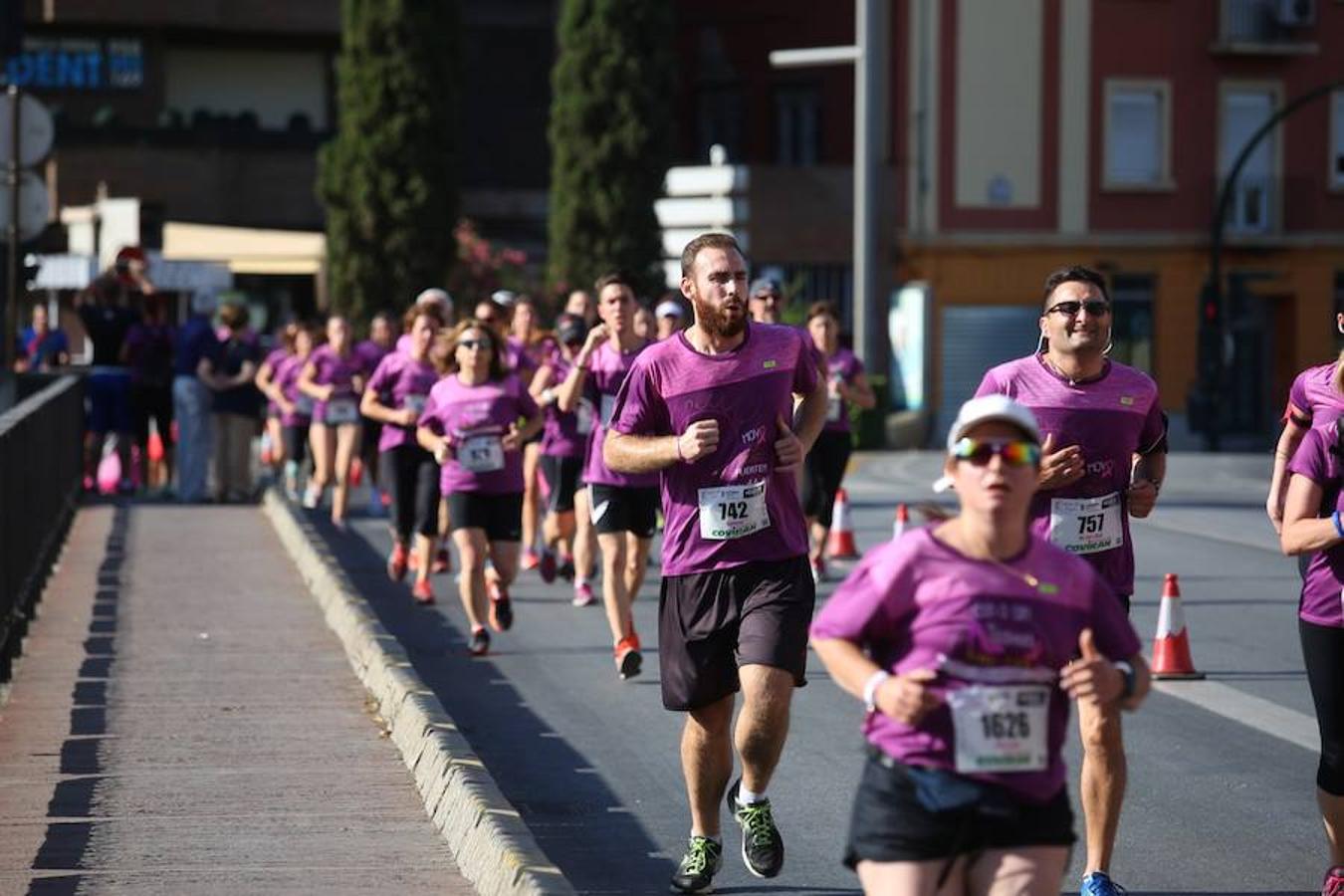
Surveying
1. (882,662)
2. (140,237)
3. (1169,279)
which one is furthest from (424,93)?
(882,662)

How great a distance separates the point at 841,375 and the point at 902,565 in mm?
13802

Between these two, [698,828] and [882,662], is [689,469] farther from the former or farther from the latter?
[882,662]

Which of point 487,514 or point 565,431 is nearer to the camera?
point 487,514

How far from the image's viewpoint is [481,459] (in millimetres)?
14664

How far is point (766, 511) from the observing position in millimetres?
8492

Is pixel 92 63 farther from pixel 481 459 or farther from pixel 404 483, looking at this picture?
pixel 481 459

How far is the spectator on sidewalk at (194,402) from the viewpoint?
25891mm

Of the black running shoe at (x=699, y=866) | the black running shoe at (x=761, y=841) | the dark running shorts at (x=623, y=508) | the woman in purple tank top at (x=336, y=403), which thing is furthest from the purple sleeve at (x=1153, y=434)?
the woman in purple tank top at (x=336, y=403)

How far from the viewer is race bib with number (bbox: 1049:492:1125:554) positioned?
8.54m

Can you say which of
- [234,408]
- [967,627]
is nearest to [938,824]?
[967,627]

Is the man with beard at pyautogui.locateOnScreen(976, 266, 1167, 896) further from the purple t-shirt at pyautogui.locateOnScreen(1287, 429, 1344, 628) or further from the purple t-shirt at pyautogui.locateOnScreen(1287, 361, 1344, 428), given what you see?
the purple t-shirt at pyautogui.locateOnScreen(1287, 429, 1344, 628)

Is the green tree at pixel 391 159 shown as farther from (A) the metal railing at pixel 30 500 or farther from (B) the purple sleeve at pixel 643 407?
(B) the purple sleeve at pixel 643 407

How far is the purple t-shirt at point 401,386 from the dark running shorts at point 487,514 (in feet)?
10.3

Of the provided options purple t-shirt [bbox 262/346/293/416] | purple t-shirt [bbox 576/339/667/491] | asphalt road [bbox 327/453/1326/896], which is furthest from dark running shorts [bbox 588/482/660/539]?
purple t-shirt [bbox 262/346/293/416]
